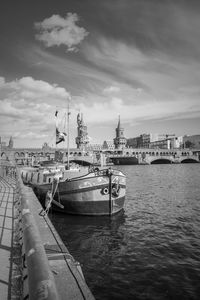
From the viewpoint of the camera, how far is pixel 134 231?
17656 millimetres

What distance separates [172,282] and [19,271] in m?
6.70

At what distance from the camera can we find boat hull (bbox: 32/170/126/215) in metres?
20.5

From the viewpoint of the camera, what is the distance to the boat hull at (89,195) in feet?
67.4

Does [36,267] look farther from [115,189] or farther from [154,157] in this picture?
[154,157]

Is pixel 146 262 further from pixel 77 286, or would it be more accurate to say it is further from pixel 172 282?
pixel 77 286

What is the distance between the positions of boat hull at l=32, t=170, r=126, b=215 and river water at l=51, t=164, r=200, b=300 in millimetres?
758

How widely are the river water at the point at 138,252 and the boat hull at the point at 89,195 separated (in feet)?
2.49

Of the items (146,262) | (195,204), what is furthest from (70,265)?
(195,204)

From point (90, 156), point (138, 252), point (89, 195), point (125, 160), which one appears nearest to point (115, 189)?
point (89, 195)

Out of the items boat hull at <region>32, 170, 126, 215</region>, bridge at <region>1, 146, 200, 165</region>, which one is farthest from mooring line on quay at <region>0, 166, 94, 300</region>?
bridge at <region>1, 146, 200, 165</region>

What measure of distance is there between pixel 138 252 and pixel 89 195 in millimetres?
7875

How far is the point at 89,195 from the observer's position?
67.6 ft

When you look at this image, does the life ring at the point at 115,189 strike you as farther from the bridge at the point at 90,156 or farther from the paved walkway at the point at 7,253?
the bridge at the point at 90,156

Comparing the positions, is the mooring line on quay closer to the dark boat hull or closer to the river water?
the river water
